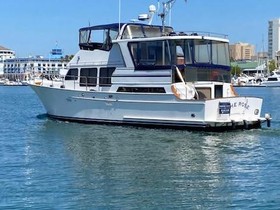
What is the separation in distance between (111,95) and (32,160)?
932cm

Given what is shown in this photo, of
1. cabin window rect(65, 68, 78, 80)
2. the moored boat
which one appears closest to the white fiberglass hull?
the moored boat

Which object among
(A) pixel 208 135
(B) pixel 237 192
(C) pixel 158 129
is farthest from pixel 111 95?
(B) pixel 237 192

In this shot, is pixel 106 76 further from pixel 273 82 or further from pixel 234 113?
pixel 273 82

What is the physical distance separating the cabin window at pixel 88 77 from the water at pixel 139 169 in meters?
4.05

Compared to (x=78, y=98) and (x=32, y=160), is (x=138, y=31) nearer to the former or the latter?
(x=78, y=98)

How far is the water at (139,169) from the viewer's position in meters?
13.0

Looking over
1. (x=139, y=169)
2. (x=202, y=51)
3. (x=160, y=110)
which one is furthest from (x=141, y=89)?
(x=139, y=169)

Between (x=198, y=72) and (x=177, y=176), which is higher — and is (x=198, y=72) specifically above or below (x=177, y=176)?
above

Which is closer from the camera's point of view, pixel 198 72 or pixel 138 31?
pixel 198 72

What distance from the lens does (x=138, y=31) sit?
28.5 meters

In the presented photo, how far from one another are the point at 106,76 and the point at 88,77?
4.66 feet

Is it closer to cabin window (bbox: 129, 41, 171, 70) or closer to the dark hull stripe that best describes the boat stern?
the dark hull stripe

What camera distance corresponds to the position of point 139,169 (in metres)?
16.5

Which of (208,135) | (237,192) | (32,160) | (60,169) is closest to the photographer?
(237,192)
